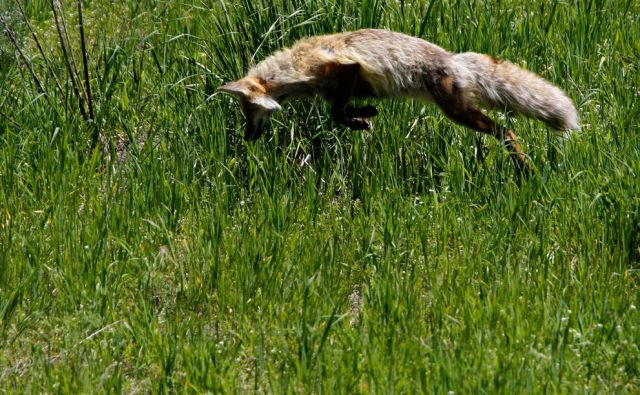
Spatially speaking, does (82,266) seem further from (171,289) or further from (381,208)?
(381,208)

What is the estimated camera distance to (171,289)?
5059 mm

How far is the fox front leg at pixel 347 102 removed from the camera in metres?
6.30

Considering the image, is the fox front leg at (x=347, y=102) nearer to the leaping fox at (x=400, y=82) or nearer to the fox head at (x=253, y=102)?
the leaping fox at (x=400, y=82)

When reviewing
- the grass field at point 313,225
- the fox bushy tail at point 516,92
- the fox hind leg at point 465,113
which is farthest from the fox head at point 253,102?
the fox bushy tail at point 516,92

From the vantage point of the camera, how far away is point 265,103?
20.5 ft

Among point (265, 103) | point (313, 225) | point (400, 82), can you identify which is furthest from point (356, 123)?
point (313, 225)

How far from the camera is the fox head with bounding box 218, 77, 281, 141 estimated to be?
Answer: 20.2 feet

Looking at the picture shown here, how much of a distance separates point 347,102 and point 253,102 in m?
0.59

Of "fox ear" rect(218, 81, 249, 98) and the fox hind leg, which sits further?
the fox hind leg

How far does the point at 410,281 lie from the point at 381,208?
866 millimetres

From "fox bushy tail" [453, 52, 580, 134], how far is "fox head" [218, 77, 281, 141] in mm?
1202

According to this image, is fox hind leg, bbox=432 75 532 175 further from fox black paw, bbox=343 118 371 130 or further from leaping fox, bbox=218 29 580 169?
fox black paw, bbox=343 118 371 130

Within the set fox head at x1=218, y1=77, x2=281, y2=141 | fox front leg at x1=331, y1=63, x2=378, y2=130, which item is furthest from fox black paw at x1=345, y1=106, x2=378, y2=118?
fox head at x1=218, y1=77, x2=281, y2=141

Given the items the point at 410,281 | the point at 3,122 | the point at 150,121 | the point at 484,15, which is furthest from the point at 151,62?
the point at 410,281
